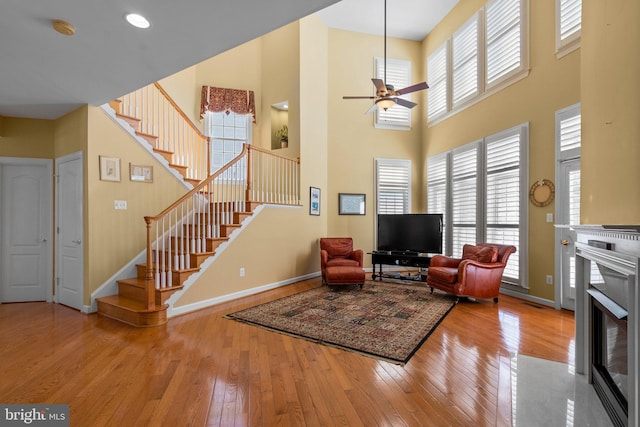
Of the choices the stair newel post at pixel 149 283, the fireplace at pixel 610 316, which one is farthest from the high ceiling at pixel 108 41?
the fireplace at pixel 610 316

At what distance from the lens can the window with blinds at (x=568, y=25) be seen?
4.04m

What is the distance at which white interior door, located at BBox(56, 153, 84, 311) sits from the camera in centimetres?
430

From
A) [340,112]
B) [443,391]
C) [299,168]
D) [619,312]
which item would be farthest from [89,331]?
[340,112]

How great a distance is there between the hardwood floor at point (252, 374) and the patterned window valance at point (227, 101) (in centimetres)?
481

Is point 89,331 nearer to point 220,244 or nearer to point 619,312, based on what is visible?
point 220,244

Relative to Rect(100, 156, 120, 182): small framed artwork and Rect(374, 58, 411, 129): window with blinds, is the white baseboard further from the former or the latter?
Rect(374, 58, 411, 129): window with blinds

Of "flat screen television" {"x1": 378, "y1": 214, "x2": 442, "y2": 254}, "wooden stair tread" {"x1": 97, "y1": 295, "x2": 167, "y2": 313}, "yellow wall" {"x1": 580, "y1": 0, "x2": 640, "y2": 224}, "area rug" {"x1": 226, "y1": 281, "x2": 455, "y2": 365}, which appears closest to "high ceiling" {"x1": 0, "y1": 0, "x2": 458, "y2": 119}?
"yellow wall" {"x1": 580, "y1": 0, "x2": 640, "y2": 224}

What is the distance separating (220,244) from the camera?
15.2 feet

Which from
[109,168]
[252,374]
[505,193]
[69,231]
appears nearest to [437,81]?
[505,193]

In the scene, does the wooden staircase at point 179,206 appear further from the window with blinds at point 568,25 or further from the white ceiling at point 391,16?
the window with blinds at point 568,25

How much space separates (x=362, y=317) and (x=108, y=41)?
151 inches

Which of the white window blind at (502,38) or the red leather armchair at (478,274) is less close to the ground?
the white window blind at (502,38)

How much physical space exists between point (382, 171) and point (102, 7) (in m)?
6.06

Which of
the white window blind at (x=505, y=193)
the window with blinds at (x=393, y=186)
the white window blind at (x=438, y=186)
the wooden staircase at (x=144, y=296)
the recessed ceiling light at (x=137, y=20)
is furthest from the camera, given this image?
the window with blinds at (x=393, y=186)
